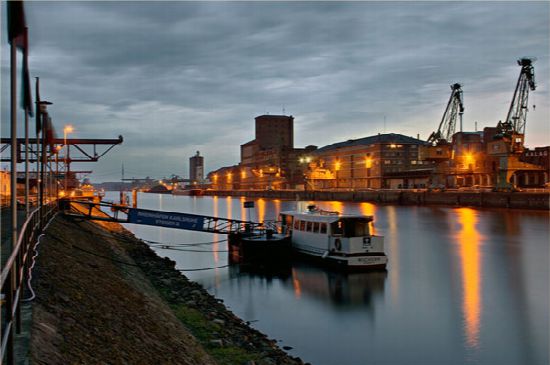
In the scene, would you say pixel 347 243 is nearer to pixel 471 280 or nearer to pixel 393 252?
pixel 471 280

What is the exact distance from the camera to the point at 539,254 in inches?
1804

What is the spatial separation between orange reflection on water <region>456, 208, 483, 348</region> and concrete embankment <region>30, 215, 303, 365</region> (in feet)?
33.0

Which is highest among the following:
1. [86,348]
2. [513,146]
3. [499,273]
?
[513,146]

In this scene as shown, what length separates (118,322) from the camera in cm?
1298

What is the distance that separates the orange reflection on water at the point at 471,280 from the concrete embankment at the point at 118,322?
10057mm

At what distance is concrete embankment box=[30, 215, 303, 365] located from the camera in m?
10.0

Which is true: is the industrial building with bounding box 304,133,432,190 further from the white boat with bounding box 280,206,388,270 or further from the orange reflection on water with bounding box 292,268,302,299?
the orange reflection on water with bounding box 292,268,302,299

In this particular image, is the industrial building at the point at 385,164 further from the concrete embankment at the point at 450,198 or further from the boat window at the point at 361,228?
the boat window at the point at 361,228

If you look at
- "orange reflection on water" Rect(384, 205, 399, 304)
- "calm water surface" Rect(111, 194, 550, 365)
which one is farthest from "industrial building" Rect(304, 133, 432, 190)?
"calm water surface" Rect(111, 194, 550, 365)

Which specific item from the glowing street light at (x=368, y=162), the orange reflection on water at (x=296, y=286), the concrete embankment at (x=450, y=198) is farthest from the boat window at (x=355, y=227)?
the glowing street light at (x=368, y=162)

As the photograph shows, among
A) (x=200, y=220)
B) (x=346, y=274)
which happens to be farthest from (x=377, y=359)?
(x=200, y=220)

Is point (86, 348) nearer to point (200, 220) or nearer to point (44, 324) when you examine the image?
point (44, 324)

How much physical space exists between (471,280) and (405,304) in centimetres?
970

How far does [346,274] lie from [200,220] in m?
11.6
